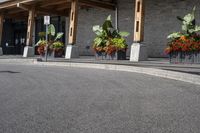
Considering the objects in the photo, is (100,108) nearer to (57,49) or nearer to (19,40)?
(57,49)

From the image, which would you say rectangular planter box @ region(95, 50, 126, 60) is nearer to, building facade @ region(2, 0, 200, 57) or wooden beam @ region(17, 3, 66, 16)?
building facade @ region(2, 0, 200, 57)

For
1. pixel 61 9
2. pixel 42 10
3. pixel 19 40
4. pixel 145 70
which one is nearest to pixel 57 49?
pixel 42 10

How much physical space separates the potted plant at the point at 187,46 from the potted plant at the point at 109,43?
3.77 m

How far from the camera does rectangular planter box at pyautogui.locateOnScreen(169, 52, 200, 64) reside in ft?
45.5

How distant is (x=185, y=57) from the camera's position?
46.6 feet

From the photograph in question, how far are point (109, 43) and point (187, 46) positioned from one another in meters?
5.28

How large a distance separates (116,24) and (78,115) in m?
19.7

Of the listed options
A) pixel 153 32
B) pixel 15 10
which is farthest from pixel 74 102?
pixel 15 10

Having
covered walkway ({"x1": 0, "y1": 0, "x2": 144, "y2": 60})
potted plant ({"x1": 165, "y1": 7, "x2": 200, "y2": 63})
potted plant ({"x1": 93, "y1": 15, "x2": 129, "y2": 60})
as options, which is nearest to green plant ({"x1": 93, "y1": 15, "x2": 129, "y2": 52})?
potted plant ({"x1": 93, "y1": 15, "x2": 129, "y2": 60})

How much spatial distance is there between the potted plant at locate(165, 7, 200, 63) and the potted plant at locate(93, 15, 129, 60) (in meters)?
3.77

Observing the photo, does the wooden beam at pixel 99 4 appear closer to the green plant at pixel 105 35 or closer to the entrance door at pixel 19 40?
the green plant at pixel 105 35

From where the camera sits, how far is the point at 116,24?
2430 cm

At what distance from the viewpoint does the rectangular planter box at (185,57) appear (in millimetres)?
13883

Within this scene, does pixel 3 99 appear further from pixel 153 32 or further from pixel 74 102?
pixel 153 32
